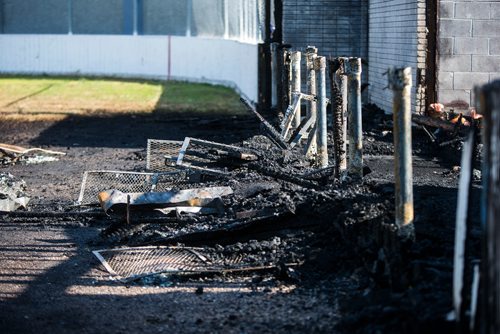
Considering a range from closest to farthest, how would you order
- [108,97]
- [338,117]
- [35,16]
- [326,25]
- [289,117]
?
[338,117] < [289,117] < [326,25] < [108,97] < [35,16]

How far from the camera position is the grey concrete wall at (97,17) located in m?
42.2

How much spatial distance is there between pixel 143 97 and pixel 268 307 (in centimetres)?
2349

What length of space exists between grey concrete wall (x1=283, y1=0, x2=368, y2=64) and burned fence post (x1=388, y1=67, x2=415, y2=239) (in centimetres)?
1602

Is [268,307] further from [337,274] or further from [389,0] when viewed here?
[389,0]

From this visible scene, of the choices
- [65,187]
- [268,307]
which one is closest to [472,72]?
[65,187]

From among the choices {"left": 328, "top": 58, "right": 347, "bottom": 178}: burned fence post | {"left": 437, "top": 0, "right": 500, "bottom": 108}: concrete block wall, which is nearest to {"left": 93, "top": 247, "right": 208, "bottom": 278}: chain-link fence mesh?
{"left": 328, "top": 58, "right": 347, "bottom": 178}: burned fence post

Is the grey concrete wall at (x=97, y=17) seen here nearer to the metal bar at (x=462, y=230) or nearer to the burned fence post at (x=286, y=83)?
the burned fence post at (x=286, y=83)

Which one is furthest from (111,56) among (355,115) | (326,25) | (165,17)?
(355,115)

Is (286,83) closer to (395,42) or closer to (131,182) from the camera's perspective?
(395,42)

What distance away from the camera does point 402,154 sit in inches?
→ 298

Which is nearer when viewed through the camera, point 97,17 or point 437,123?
point 437,123

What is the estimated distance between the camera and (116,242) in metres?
9.61

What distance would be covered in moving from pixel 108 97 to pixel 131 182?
17632 mm

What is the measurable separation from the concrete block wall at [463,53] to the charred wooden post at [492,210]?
11708 mm
